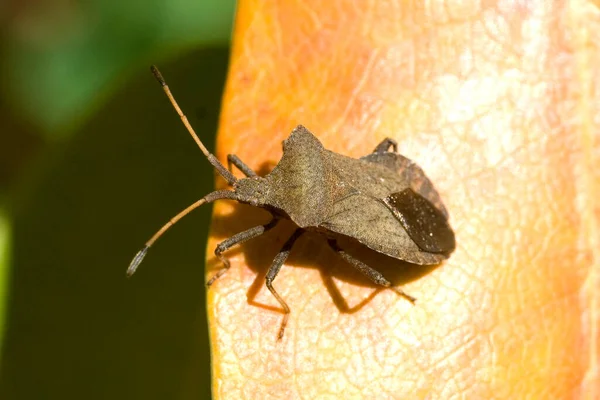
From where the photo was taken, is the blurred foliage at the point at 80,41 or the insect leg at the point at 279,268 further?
the blurred foliage at the point at 80,41

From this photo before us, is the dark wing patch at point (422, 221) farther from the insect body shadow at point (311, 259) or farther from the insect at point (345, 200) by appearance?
the insect body shadow at point (311, 259)

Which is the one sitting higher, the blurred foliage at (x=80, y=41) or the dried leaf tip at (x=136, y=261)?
the blurred foliage at (x=80, y=41)

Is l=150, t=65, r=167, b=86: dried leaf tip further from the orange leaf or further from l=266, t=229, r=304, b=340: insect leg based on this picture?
l=266, t=229, r=304, b=340: insect leg

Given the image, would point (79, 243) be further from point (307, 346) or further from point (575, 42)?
point (575, 42)

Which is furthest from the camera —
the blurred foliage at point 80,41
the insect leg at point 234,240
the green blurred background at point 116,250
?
the blurred foliage at point 80,41

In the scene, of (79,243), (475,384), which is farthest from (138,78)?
(475,384)

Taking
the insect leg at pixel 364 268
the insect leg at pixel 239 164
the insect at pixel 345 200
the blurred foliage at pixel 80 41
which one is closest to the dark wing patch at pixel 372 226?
the insect at pixel 345 200

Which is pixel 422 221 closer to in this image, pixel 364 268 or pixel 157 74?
pixel 364 268

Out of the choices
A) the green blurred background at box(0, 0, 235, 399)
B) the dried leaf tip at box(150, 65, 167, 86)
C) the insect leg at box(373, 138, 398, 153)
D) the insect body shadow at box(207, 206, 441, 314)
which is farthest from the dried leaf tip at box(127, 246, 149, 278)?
the insect leg at box(373, 138, 398, 153)
